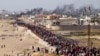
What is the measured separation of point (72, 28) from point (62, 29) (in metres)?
1.63

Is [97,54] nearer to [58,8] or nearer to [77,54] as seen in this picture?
[77,54]

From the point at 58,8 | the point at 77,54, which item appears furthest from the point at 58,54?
Answer: the point at 58,8

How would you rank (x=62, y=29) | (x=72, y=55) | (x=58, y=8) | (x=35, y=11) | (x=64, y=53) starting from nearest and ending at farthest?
(x=72, y=55) < (x=64, y=53) < (x=62, y=29) < (x=35, y=11) < (x=58, y=8)

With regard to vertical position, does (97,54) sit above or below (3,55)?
above

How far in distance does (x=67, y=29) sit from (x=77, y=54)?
28.3 meters

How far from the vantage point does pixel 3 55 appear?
78.3 feet

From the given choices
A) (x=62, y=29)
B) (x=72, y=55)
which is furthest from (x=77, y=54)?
(x=62, y=29)

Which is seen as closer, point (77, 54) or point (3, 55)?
point (77, 54)

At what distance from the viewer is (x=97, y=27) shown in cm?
4325

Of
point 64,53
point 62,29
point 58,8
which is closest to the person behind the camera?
point 64,53

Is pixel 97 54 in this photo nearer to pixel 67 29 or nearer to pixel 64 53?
pixel 64 53

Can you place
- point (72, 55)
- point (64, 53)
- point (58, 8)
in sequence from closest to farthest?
1. point (72, 55)
2. point (64, 53)
3. point (58, 8)

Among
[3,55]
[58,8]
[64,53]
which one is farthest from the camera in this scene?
[58,8]

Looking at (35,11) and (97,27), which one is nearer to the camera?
(97,27)
